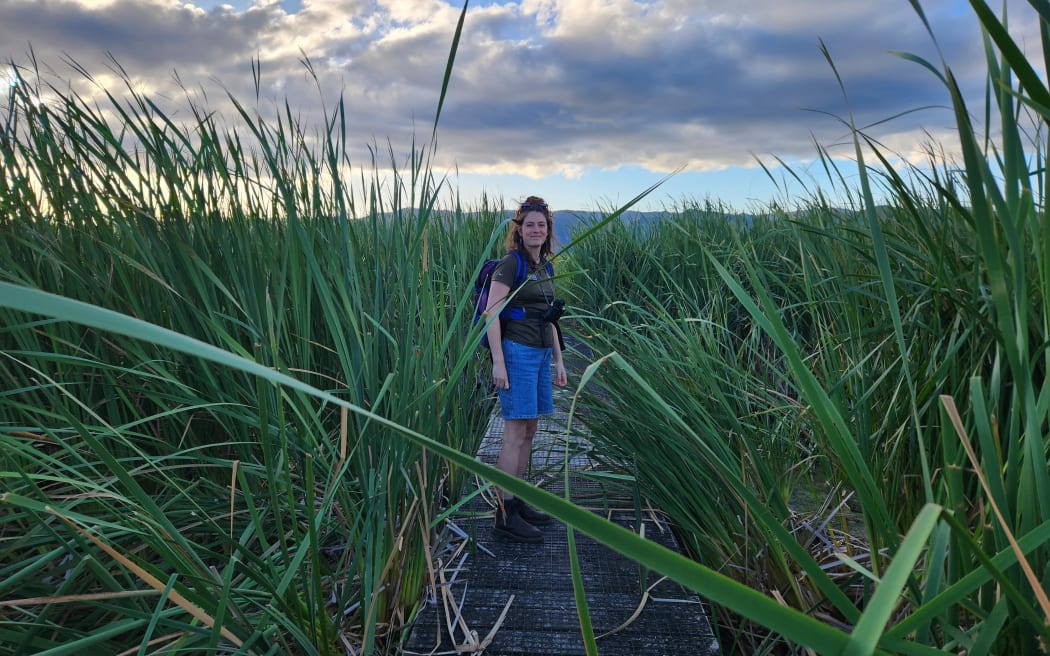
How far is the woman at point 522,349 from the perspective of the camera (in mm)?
2627

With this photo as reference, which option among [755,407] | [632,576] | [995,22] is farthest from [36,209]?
[755,407]

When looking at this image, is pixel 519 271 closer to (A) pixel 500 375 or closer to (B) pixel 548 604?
(A) pixel 500 375

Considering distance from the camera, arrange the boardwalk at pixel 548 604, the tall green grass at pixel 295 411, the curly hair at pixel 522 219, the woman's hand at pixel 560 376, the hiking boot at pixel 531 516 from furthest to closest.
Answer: the woman's hand at pixel 560 376 < the curly hair at pixel 522 219 < the hiking boot at pixel 531 516 < the boardwalk at pixel 548 604 < the tall green grass at pixel 295 411

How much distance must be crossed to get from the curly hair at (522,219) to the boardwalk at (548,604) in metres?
1.28

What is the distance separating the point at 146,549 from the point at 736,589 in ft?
6.05

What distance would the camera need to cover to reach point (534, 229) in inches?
110

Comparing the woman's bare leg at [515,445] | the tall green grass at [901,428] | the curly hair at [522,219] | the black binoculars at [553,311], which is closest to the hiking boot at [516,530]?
the woman's bare leg at [515,445]

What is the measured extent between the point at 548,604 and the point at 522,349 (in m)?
1.12

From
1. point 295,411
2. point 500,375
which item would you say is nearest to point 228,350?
point 295,411

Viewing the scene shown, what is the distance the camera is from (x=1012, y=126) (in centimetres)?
72

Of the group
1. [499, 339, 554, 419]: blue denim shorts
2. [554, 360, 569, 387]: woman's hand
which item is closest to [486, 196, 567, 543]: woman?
[499, 339, 554, 419]: blue denim shorts

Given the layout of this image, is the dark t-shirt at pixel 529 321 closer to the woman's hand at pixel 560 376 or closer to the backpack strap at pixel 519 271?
the backpack strap at pixel 519 271

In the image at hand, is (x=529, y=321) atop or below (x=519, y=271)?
below

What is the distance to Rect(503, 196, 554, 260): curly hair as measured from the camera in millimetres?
2861
